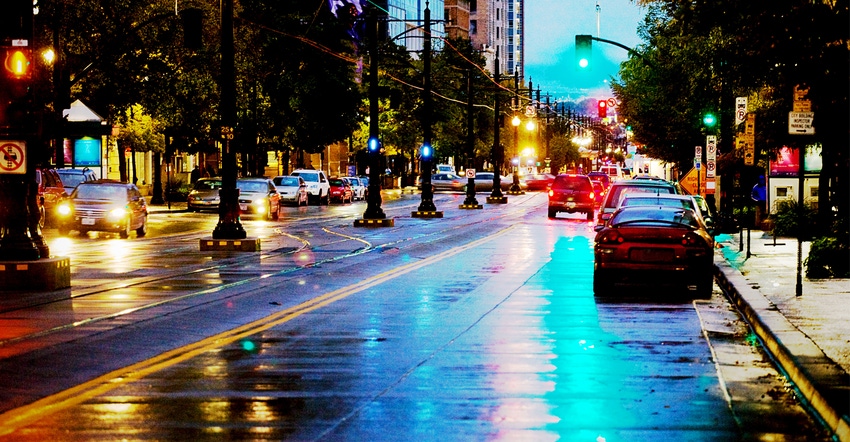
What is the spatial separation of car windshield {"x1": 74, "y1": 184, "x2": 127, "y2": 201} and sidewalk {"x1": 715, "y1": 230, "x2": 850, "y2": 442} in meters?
17.5

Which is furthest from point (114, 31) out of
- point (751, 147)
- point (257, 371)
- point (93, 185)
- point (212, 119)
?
point (257, 371)

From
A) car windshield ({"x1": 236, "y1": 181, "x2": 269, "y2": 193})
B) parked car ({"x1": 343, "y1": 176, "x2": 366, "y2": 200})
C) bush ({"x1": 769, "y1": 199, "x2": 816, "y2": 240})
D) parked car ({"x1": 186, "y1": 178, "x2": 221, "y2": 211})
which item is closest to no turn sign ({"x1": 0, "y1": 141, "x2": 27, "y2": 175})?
bush ({"x1": 769, "y1": 199, "x2": 816, "y2": 240})

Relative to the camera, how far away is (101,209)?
37688mm

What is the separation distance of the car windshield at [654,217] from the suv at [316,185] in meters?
51.5

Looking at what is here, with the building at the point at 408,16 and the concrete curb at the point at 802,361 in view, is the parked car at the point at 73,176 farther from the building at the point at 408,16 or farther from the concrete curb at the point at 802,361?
the building at the point at 408,16

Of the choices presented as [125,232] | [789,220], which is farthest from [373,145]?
[789,220]

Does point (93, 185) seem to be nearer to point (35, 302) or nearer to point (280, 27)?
point (35, 302)

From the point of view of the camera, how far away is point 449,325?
16.3 metres

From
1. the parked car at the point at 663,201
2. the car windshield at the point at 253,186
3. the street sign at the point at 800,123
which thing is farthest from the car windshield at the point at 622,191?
the car windshield at the point at 253,186

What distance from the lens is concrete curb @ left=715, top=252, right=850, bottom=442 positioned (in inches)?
399

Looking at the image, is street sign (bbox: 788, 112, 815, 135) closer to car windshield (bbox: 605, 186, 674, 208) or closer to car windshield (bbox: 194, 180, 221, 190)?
car windshield (bbox: 605, 186, 674, 208)

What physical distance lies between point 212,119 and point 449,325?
150 feet

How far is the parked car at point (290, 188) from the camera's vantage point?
65.4 meters

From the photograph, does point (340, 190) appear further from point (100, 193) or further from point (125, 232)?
point (125, 232)
